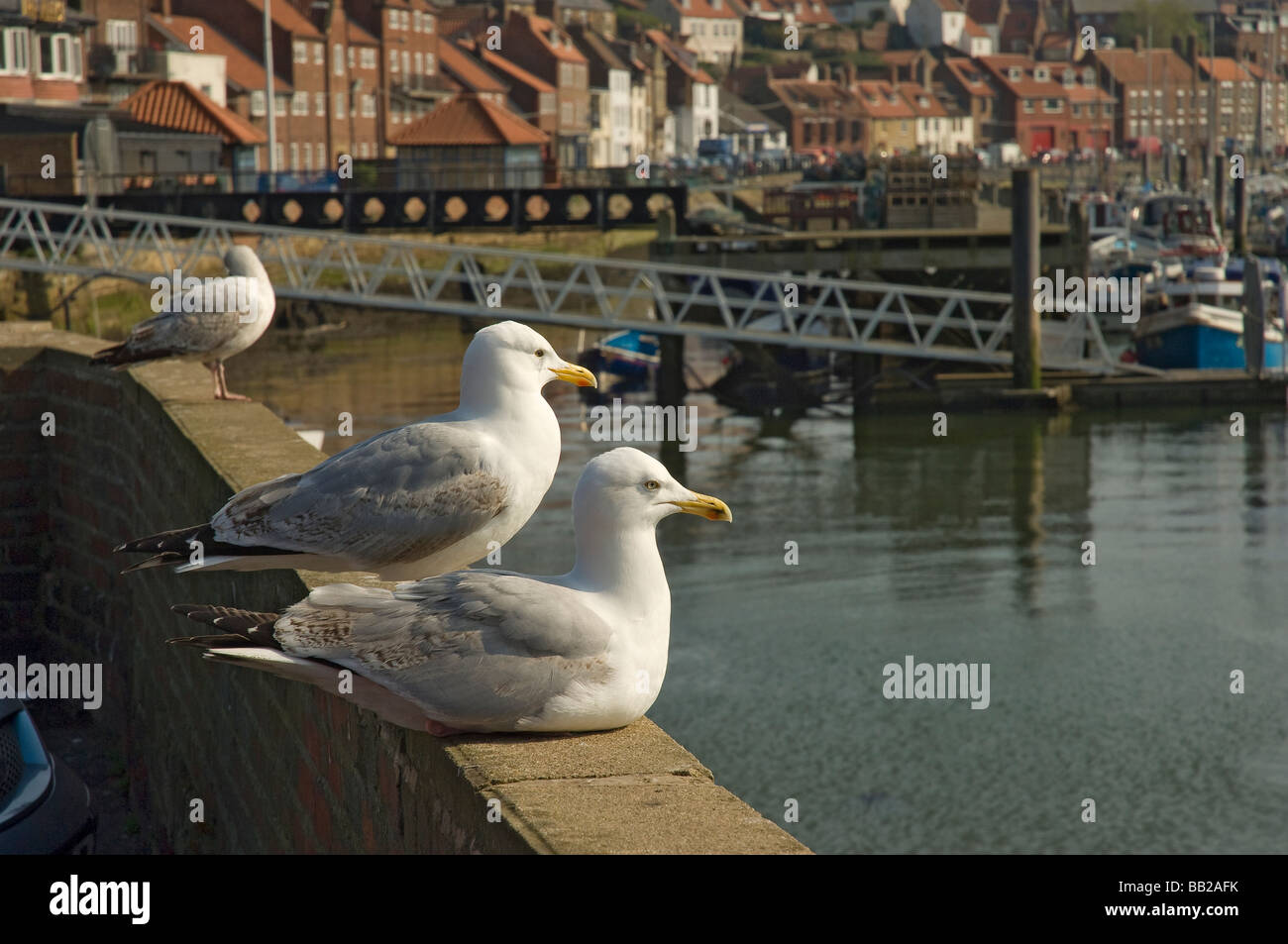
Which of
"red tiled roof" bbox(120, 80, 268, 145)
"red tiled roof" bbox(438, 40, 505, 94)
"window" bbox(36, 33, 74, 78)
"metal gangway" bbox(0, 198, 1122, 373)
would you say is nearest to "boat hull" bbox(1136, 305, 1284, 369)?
"metal gangway" bbox(0, 198, 1122, 373)

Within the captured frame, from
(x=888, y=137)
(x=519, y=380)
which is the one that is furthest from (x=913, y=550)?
(x=888, y=137)

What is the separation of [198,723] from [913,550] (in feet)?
48.8

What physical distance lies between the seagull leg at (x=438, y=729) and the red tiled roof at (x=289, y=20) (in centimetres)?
7388

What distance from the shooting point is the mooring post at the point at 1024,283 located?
102ft

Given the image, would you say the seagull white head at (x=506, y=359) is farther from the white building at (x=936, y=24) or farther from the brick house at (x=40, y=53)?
the white building at (x=936, y=24)

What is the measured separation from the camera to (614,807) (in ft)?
12.6

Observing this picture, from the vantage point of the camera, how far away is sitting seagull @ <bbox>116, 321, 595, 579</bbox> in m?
4.98

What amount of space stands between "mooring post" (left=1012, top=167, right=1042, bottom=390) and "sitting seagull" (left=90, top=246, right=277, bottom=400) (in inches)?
928

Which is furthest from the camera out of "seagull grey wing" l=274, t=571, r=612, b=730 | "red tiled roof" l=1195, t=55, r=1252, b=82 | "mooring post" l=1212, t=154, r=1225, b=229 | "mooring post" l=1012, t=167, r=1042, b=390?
"red tiled roof" l=1195, t=55, r=1252, b=82

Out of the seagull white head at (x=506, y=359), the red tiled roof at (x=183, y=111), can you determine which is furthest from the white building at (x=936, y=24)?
the seagull white head at (x=506, y=359)

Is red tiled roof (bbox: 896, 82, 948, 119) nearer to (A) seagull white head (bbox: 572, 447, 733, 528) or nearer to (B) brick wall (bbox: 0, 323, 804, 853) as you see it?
(B) brick wall (bbox: 0, 323, 804, 853)

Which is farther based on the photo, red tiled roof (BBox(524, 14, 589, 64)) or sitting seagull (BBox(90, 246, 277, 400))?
red tiled roof (BBox(524, 14, 589, 64))

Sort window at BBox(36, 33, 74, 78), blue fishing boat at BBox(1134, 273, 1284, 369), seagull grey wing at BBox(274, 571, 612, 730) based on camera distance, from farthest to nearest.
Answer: window at BBox(36, 33, 74, 78), blue fishing boat at BBox(1134, 273, 1284, 369), seagull grey wing at BBox(274, 571, 612, 730)
